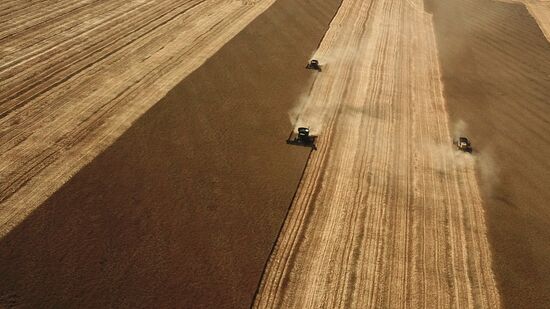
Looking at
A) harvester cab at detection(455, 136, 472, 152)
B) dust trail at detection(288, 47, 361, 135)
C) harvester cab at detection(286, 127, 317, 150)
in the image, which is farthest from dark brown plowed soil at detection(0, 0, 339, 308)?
harvester cab at detection(455, 136, 472, 152)

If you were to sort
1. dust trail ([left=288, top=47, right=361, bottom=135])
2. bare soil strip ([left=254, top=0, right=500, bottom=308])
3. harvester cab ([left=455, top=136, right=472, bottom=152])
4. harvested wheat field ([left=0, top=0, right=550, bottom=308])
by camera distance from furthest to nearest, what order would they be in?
dust trail ([left=288, top=47, right=361, bottom=135]) → harvester cab ([left=455, top=136, right=472, bottom=152]) → bare soil strip ([left=254, top=0, right=500, bottom=308]) → harvested wheat field ([left=0, top=0, right=550, bottom=308])

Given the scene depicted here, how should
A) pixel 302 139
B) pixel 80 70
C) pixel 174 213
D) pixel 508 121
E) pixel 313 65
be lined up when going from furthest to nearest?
1. pixel 313 65
2. pixel 80 70
3. pixel 508 121
4. pixel 302 139
5. pixel 174 213

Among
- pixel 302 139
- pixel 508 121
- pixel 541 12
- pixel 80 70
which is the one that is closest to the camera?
pixel 302 139

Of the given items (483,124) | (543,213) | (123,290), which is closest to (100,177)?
(123,290)

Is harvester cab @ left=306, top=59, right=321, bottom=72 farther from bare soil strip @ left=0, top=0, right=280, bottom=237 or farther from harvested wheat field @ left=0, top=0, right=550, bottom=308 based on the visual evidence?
bare soil strip @ left=0, top=0, right=280, bottom=237

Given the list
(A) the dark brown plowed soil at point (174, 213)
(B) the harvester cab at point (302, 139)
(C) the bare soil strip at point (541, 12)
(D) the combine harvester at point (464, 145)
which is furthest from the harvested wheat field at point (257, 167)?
(C) the bare soil strip at point (541, 12)

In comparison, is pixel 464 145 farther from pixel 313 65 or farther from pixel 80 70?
pixel 80 70

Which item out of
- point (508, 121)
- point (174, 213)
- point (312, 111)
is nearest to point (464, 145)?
point (508, 121)
